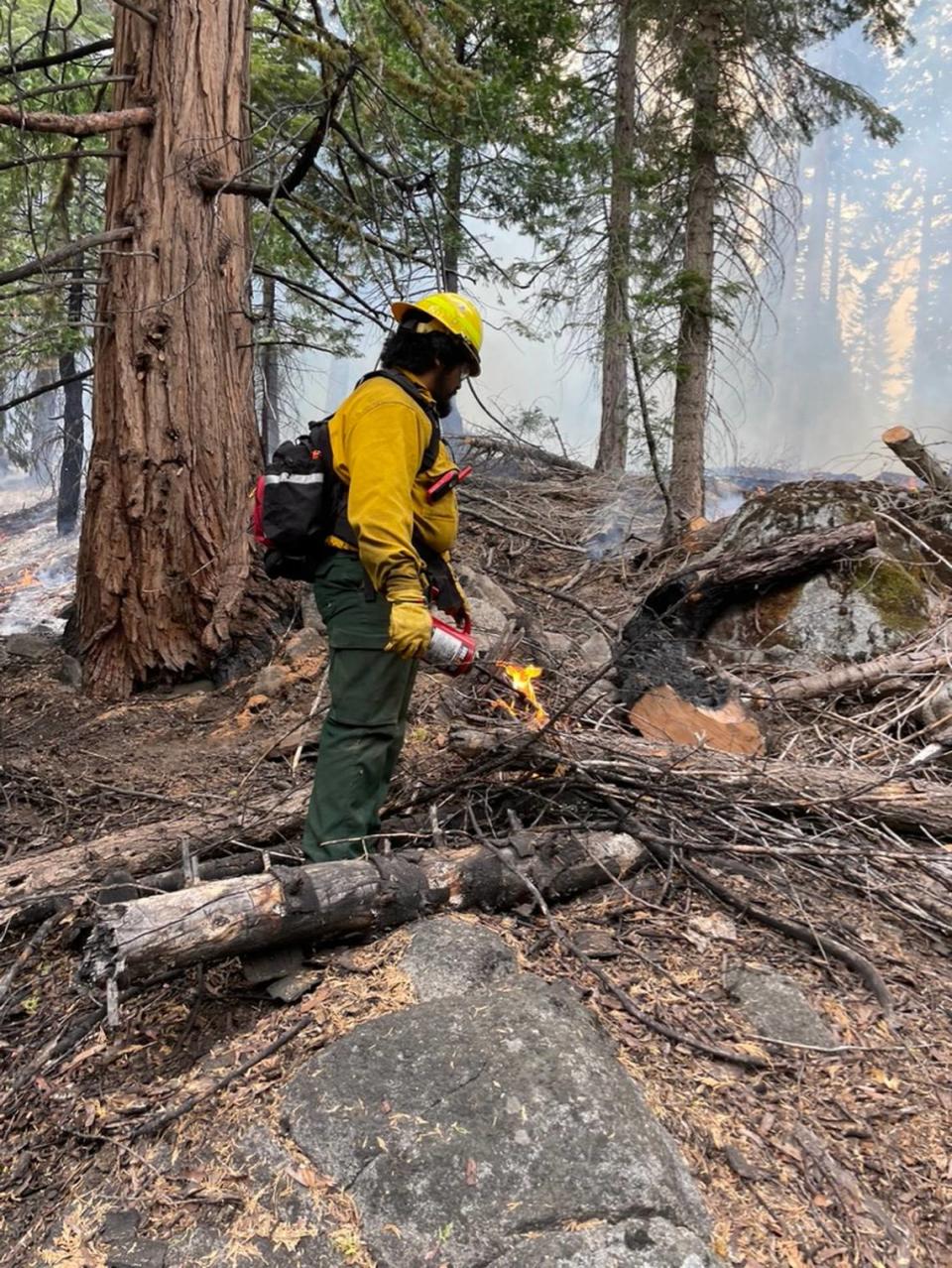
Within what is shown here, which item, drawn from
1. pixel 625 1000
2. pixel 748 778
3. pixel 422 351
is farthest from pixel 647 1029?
pixel 422 351

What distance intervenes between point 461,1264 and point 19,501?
79.0ft

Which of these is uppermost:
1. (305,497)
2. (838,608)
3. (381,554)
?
(305,497)

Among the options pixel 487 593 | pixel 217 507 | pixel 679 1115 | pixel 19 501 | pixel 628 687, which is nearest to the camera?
pixel 679 1115

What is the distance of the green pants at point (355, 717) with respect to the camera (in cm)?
281

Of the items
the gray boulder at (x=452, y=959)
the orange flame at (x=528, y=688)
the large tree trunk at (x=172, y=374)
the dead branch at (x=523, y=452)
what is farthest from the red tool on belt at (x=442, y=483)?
the dead branch at (x=523, y=452)

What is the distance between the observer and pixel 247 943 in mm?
2221

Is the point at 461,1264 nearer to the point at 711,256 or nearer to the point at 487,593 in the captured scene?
the point at 487,593

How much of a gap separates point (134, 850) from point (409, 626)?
1.45 m

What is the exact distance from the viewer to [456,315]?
2.92 m

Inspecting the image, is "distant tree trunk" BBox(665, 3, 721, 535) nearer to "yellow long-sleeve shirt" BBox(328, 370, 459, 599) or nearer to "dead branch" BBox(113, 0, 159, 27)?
"dead branch" BBox(113, 0, 159, 27)

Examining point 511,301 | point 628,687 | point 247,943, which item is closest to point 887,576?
point 628,687

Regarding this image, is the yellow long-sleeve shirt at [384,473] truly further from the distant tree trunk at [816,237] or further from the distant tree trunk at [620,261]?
the distant tree trunk at [816,237]

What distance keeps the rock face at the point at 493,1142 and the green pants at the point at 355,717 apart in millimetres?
846

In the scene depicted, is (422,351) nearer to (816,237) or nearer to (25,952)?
(25,952)
